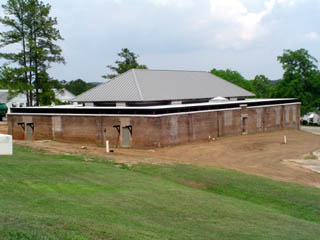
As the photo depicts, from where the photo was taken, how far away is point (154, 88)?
49062 mm

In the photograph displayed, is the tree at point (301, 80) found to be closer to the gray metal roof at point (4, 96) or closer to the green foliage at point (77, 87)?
the gray metal roof at point (4, 96)

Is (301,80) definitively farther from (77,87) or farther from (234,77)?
(77,87)

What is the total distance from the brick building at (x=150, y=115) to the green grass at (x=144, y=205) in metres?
12.6

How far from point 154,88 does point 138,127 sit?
1151 cm

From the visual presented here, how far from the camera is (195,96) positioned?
5356cm

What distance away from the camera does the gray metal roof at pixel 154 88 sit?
46906 mm

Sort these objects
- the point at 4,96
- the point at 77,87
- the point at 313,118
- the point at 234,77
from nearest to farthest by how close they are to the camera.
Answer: the point at 4,96 < the point at 313,118 < the point at 234,77 < the point at 77,87

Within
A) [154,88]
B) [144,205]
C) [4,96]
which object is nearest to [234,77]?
[4,96]

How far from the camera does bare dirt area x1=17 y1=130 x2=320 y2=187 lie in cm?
2959

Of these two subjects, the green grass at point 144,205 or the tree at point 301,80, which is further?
the tree at point 301,80

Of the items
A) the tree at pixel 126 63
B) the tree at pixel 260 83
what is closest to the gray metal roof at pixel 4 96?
the tree at pixel 126 63

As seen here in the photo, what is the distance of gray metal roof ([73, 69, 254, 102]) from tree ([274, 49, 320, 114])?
112 feet

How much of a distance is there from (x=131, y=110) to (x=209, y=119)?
10.5 m

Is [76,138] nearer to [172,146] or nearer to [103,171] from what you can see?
[172,146]
